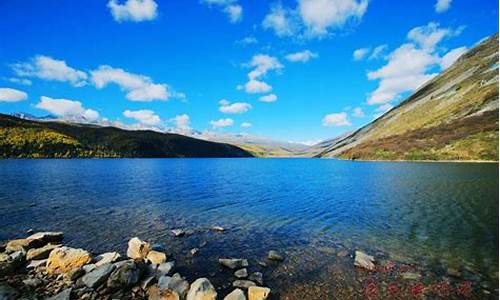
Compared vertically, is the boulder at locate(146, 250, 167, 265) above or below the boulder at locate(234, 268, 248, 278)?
above

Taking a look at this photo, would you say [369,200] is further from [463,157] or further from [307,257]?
[463,157]

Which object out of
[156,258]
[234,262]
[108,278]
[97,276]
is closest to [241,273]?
[234,262]

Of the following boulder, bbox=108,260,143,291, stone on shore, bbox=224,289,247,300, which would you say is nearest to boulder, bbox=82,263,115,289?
boulder, bbox=108,260,143,291

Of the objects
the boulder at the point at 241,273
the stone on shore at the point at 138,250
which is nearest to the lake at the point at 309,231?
the boulder at the point at 241,273

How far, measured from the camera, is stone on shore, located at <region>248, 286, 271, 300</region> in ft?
49.3

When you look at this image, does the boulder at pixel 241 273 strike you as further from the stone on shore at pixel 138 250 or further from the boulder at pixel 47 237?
the boulder at pixel 47 237

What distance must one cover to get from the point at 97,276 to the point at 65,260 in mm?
3886

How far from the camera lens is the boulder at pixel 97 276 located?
16.1m

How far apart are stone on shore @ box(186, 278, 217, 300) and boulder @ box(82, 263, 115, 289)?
542 cm

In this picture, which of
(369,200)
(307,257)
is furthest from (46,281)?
(369,200)

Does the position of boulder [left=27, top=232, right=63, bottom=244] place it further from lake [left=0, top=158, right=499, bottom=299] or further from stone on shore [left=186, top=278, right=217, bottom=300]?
stone on shore [left=186, top=278, right=217, bottom=300]

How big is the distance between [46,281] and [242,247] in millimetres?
13752

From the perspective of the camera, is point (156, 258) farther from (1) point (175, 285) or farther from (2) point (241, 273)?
(2) point (241, 273)

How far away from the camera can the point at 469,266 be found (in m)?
19.4
